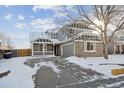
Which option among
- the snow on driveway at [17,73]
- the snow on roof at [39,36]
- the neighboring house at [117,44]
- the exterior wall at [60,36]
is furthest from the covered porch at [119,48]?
the snow on driveway at [17,73]

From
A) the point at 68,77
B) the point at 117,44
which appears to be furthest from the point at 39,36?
the point at 117,44

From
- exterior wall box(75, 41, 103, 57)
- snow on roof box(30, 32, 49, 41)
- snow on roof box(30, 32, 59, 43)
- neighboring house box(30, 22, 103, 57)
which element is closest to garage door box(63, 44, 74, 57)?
neighboring house box(30, 22, 103, 57)

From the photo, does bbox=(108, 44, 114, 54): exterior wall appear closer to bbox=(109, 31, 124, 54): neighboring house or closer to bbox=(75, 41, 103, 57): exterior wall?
bbox=(109, 31, 124, 54): neighboring house

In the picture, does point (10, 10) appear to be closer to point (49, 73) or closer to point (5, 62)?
point (5, 62)
